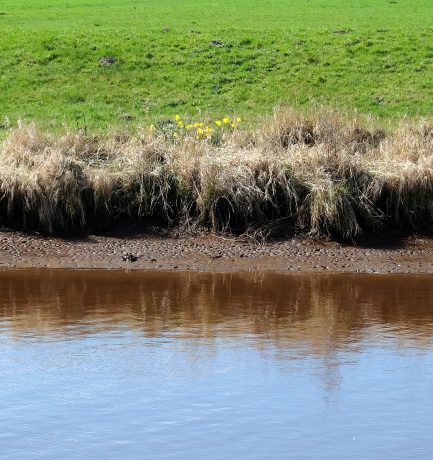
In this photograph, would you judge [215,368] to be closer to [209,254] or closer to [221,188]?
[209,254]

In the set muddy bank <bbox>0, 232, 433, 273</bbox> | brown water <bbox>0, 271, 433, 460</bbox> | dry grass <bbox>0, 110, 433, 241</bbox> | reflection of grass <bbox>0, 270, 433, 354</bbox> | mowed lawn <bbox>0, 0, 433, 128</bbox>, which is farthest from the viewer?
mowed lawn <bbox>0, 0, 433, 128</bbox>

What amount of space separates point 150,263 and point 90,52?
1484cm

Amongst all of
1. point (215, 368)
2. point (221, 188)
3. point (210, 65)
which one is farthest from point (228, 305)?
point (210, 65)

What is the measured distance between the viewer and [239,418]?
9141 mm

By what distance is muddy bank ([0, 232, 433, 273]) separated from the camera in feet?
49.7

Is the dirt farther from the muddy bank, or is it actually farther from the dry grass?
the dry grass

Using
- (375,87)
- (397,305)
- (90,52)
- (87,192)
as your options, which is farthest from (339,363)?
(90,52)

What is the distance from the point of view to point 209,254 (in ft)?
51.0

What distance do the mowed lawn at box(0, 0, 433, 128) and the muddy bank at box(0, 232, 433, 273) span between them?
5543 millimetres

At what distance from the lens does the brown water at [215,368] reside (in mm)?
8727

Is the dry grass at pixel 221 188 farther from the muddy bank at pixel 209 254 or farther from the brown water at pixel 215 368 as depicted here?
the brown water at pixel 215 368

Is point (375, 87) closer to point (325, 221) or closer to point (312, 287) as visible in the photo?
point (325, 221)

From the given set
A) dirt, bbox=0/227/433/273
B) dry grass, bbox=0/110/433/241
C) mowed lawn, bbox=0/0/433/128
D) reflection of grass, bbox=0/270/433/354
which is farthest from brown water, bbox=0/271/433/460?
mowed lawn, bbox=0/0/433/128

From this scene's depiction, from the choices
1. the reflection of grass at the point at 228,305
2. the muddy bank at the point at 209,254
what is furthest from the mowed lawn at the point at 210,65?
the reflection of grass at the point at 228,305
